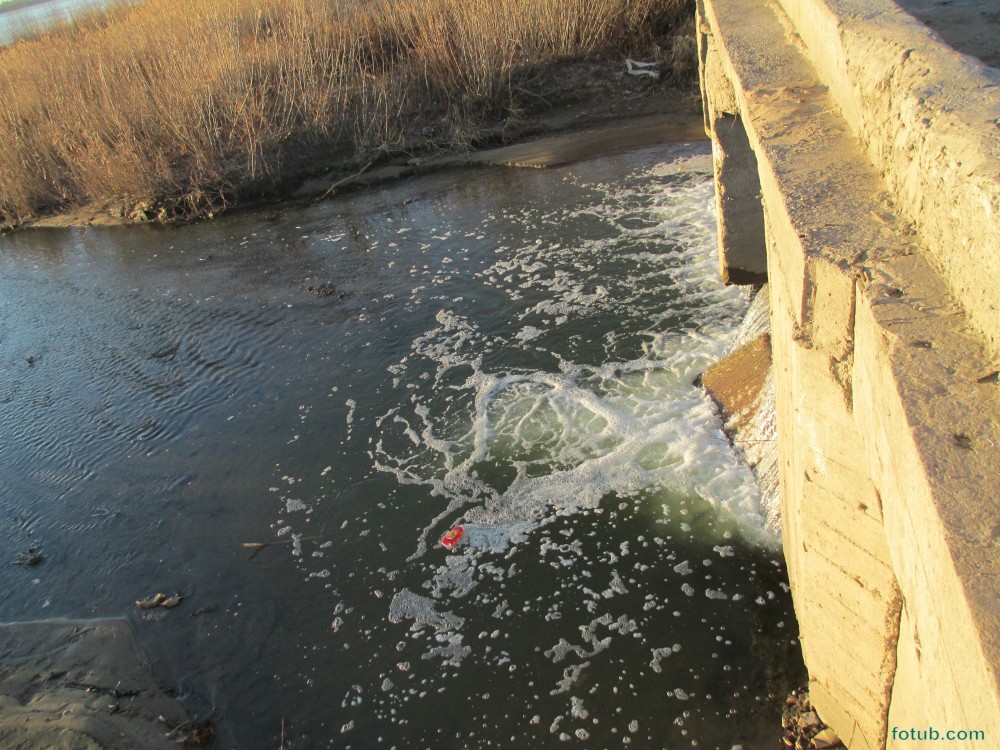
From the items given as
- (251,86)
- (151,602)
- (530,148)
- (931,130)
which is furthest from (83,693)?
(251,86)

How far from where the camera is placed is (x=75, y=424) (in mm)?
6762

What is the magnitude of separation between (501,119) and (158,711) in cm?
1004

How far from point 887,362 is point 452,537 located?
10.8 ft

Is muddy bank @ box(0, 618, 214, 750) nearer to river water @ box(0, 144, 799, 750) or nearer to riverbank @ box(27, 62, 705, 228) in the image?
river water @ box(0, 144, 799, 750)

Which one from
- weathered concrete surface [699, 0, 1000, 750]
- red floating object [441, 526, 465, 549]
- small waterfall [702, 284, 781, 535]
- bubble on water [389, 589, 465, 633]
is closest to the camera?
weathered concrete surface [699, 0, 1000, 750]

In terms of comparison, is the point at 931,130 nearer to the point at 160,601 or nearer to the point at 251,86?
the point at 160,601

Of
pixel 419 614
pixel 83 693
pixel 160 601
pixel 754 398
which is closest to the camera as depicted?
pixel 83 693

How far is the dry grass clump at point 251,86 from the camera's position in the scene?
11.2 metres

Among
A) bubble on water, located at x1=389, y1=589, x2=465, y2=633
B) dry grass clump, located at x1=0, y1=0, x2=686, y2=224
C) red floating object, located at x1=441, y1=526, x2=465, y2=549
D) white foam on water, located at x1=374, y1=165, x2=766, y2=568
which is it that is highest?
dry grass clump, located at x1=0, y1=0, x2=686, y2=224

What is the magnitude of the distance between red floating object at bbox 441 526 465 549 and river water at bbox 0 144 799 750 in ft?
0.16

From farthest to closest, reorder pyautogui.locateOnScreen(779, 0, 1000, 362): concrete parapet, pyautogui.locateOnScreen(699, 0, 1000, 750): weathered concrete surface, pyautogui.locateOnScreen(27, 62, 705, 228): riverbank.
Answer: pyautogui.locateOnScreen(27, 62, 705, 228): riverbank < pyautogui.locateOnScreen(779, 0, 1000, 362): concrete parapet < pyautogui.locateOnScreen(699, 0, 1000, 750): weathered concrete surface

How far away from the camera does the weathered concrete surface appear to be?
1.46m

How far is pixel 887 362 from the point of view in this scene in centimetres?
179

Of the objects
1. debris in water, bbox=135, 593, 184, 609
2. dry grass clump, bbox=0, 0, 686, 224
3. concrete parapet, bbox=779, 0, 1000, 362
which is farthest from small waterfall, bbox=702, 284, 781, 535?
dry grass clump, bbox=0, 0, 686, 224
